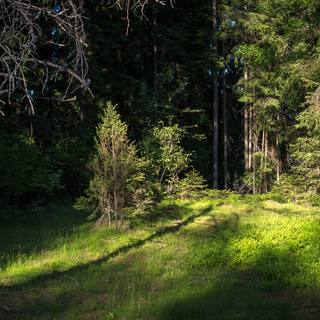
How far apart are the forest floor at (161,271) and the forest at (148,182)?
3 cm

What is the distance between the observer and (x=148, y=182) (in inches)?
351

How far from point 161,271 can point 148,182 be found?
345cm

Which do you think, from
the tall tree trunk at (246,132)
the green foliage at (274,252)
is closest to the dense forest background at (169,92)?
the tall tree trunk at (246,132)

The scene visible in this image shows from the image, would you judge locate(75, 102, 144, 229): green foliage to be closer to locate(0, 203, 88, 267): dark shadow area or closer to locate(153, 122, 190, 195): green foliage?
locate(0, 203, 88, 267): dark shadow area

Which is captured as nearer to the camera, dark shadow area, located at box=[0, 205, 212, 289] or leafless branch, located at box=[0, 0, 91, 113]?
leafless branch, located at box=[0, 0, 91, 113]

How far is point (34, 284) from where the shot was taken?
5258 mm

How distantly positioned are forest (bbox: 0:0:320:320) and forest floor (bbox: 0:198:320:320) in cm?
3

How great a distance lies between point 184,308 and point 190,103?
17.1m

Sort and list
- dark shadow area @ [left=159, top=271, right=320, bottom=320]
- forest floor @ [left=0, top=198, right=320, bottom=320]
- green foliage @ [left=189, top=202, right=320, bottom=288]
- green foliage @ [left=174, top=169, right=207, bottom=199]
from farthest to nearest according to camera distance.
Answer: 1. green foliage @ [left=174, top=169, right=207, bottom=199]
2. green foliage @ [left=189, top=202, right=320, bottom=288]
3. forest floor @ [left=0, top=198, right=320, bottom=320]
4. dark shadow area @ [left=159, top=271, right=320, bottom=320]

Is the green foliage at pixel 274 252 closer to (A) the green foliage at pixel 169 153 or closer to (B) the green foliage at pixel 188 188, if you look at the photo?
(B) the green foliage at pixel 188 188

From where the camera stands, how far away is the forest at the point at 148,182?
4.37 m

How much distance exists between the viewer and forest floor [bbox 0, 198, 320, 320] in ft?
14.0

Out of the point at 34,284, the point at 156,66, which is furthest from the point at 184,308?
the point at 156,66

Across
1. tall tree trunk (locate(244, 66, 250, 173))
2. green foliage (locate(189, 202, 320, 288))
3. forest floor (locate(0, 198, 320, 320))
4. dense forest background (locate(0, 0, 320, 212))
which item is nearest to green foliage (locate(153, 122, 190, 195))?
dense forest background (locate(0, 0, 320, 212))
